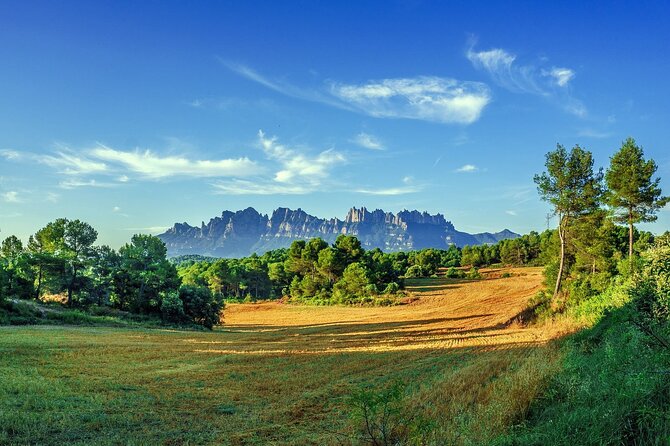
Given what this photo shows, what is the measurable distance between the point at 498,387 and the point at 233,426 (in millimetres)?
6764

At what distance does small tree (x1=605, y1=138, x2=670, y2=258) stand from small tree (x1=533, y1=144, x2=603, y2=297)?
1342mm

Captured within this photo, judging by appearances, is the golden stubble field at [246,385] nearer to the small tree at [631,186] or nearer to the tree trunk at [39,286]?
the small tree at [631,186]

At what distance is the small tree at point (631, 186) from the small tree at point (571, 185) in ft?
4.40

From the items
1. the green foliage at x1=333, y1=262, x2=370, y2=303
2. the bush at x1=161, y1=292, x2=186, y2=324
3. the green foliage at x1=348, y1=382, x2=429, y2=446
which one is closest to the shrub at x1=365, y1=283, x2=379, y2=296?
the green foliage at x1=333, y1=262, x2=370, y2=303

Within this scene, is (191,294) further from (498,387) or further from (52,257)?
(498,387)

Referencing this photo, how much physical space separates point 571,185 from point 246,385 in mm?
33422

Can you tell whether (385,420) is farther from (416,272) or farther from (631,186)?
(416,272)

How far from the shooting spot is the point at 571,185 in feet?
117

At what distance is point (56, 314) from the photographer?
119ft

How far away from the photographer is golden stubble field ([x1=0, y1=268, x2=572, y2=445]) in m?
8.63

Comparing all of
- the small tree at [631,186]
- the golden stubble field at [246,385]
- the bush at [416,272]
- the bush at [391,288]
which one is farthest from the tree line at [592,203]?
the bush at [416,272]

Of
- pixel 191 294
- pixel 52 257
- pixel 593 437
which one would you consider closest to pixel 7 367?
pixel 593 437

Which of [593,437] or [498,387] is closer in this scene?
[593,437]

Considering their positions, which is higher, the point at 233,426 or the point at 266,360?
the point at 233,426
